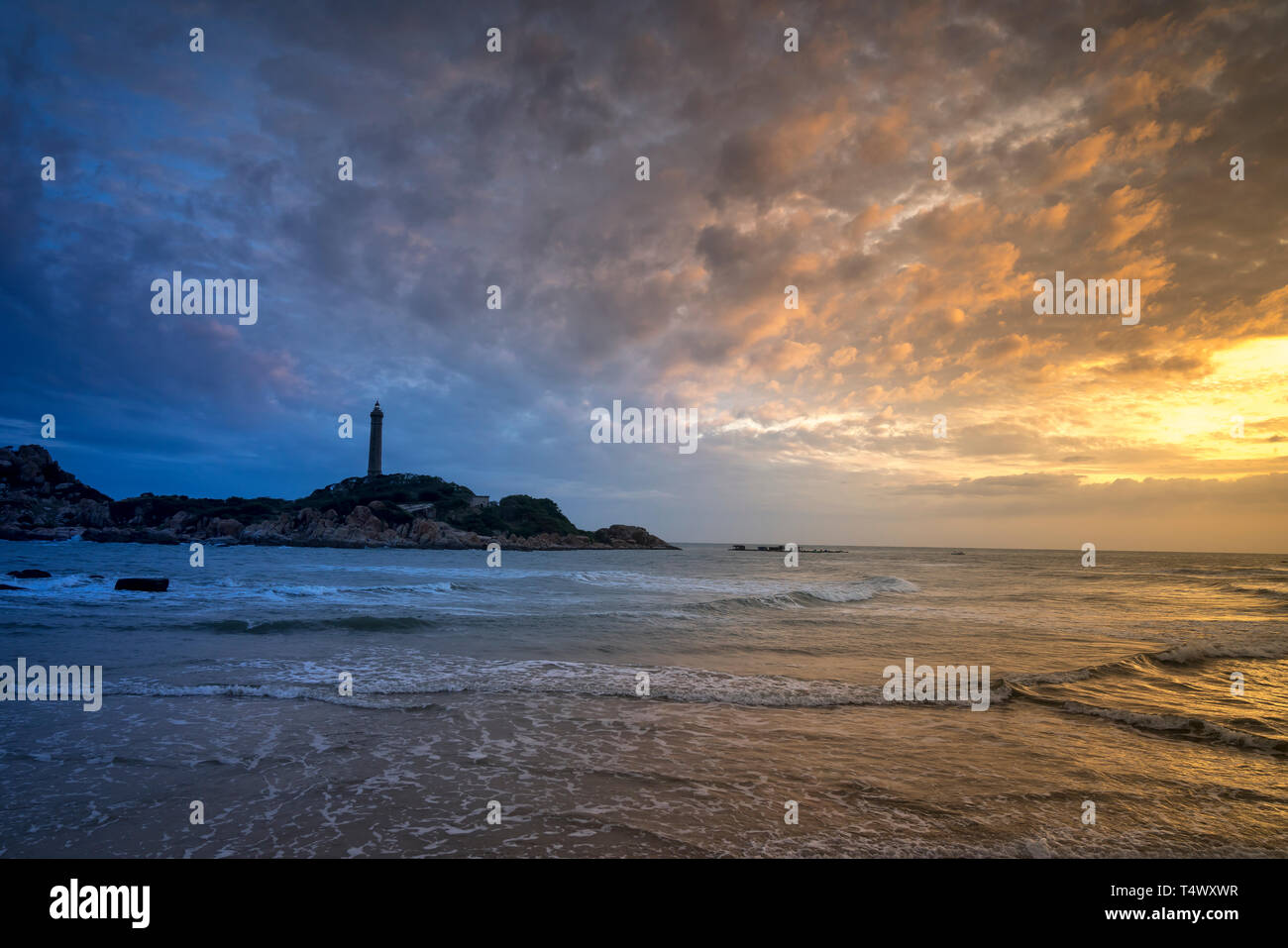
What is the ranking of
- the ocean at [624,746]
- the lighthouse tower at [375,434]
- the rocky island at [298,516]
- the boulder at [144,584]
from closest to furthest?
the ocean at [624,746] → the boulder at [144,584] → the rocky island at [298,516] → the lighthouse tower at [375,434]

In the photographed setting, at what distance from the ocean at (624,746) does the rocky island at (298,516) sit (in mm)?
94778

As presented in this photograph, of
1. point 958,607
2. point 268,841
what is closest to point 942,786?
point 268,841

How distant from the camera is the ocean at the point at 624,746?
5234 millimetres

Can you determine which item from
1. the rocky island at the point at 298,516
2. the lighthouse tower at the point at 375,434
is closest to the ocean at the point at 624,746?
the rocky island at the point at 298,516

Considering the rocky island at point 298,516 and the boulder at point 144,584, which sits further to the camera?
the rocky island at point 298,516

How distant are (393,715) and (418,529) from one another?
349 feet

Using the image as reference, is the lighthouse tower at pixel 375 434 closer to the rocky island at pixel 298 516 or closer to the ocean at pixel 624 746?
the rocky island at pixel 298 516

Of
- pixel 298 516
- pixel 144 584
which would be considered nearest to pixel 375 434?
pixel 298 516

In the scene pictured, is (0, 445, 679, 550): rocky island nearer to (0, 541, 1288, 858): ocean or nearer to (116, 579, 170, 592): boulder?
(116, 579, 170, 592): boulder

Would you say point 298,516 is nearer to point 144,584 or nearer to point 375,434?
point 375,434

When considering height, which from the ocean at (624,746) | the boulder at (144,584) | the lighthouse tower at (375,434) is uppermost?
the lighthouse tower at (375,434)

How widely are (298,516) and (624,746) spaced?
118932 mm
